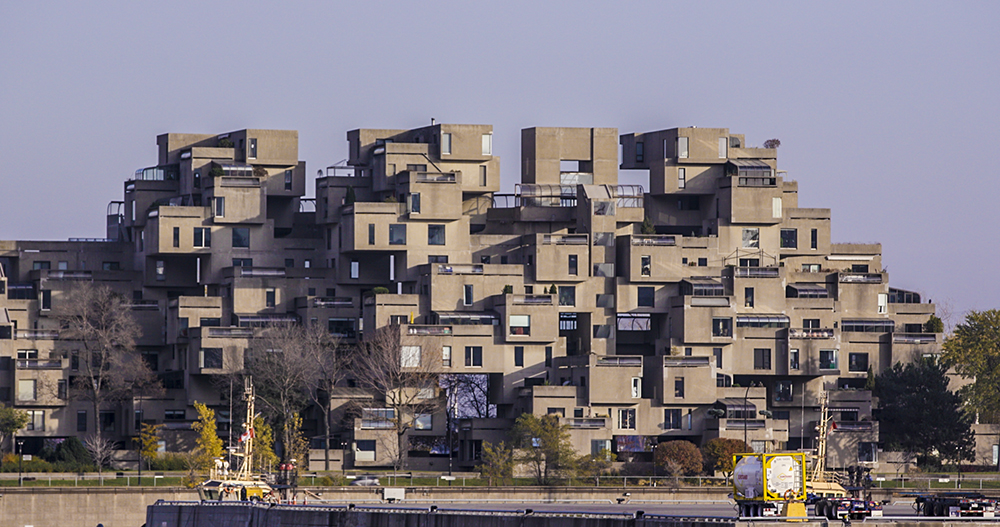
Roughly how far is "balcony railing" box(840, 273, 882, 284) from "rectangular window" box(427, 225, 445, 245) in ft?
104

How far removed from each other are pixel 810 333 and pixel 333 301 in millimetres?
35562

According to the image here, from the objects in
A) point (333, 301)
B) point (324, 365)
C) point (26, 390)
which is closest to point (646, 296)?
point (333, 301)

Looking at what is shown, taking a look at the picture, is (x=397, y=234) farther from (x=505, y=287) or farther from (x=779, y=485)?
(x=779, y=485)

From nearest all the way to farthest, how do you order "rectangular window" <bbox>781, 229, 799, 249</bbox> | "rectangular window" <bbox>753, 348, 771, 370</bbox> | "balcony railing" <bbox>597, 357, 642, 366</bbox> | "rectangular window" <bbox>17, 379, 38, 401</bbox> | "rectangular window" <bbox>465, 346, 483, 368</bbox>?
"balcony railing" <bbox>597, 357, 642, 366</bbox> < "rectangular window" <bbox>465, 346, 483, 368</bbox> < "rectangular window" <bbox>17, 379, 38, 401</bbox> < "rectangular window" <bbox>753, 348, 771, 370</bbox> < "rectangular window" <bbox>781, 229, 799, 249</bbox>

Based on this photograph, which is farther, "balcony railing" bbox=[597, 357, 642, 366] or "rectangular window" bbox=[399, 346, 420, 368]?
"balcony railing" bbox=[597, 357, 642, 366]

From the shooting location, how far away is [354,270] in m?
145

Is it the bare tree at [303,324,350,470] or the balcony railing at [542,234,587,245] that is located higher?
the balcony railing at [542,234,587,245]

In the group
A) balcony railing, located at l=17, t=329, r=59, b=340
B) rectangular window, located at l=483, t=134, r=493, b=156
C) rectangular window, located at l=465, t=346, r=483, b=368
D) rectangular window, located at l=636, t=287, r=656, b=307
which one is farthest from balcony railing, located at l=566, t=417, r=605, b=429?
balcony railing, located at l=17, t=329, r=59, b=340

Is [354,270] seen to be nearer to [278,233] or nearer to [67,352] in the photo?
[278,233]

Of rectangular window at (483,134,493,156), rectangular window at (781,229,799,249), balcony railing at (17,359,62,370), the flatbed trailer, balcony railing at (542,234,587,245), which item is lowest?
the flatbed trailer

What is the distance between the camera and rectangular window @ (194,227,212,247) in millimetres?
143250

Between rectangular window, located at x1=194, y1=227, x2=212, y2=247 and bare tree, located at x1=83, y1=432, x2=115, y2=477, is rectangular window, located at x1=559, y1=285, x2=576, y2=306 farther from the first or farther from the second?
bare tree, located at x1=83, y1=432, x2=115, y2=477

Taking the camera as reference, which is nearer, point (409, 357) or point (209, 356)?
point (409, 357)

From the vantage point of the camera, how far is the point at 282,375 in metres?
133
